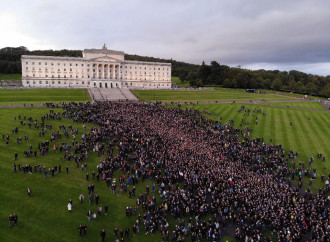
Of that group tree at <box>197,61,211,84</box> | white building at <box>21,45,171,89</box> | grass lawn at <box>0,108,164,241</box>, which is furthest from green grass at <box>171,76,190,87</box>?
grass lawn at <box>0,108,164,241</box>

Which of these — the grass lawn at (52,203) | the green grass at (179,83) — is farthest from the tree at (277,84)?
the grass lawn at (52,203)

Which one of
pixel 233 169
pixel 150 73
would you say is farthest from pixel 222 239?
pixel 150 73

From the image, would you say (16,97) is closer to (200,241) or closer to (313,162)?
(200,241)

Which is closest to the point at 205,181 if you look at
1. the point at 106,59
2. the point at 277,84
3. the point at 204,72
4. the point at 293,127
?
the point at 293,127

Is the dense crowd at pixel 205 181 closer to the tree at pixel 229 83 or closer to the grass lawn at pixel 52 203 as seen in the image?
the grass lawn at pixel 52 203

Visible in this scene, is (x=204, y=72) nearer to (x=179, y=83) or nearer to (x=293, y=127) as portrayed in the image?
(x=179, y=83)
